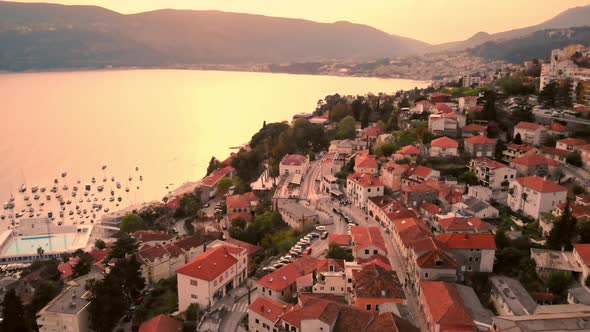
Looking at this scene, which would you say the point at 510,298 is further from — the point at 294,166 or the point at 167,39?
the point at 167,39

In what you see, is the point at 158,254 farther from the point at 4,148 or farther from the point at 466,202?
the point at 4,148

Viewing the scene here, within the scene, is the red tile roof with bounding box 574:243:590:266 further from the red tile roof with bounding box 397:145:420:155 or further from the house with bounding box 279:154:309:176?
the house with bounding box 279:154:309:176

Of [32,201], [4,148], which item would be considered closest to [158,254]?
[32,201]

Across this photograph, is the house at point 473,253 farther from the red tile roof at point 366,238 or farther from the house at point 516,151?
the house at point 516,151

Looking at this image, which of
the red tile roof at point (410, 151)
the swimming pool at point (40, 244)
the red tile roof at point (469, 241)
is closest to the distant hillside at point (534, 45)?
the red tile roof at point (410, 151)

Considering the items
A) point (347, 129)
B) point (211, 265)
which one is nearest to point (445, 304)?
point (211, 265)
